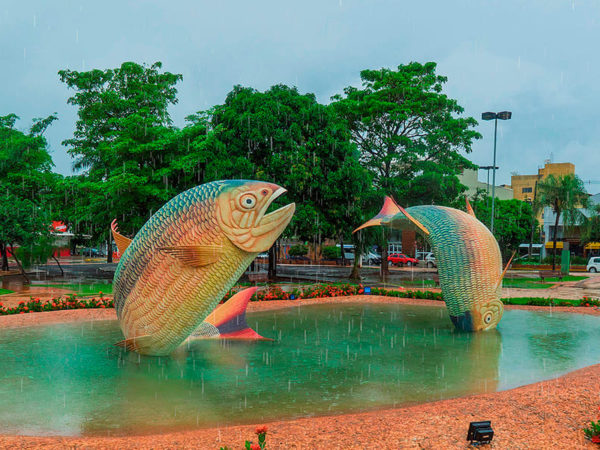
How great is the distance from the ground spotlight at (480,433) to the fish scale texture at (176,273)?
3.81m

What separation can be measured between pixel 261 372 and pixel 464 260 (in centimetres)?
540

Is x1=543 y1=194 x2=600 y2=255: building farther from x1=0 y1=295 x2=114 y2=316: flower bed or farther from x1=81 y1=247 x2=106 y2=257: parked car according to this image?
x1=81 y1=247 x2=106 y2=257: parked car

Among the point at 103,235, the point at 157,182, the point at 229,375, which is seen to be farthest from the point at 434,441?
the point at 103,235

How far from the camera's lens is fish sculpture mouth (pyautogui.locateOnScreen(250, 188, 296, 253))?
7.05 m

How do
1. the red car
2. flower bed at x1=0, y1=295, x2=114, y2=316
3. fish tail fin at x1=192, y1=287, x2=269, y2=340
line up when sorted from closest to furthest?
fish tail fin at x1=192, y1=287, x2=269, y2=340, flower bed at x1=0, y1=295, x2=114, y2=316, the red car

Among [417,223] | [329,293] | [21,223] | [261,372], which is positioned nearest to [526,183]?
[329,293]

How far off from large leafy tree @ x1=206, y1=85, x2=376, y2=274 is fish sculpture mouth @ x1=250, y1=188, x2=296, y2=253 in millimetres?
14390

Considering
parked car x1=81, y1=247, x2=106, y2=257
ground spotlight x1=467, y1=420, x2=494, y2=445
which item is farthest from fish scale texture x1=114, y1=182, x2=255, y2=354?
parked car x1=81, y1=247, x2=106, y2=257

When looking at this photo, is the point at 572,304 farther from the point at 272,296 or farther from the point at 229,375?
the point at 229,375

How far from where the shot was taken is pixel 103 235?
1006 inches

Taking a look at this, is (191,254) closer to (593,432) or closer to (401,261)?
(593,432)

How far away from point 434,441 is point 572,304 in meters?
13.5

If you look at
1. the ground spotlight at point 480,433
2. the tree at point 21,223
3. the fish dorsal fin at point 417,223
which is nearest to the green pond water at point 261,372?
the ground spotlight at point 480,433

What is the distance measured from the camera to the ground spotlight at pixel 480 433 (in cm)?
457
